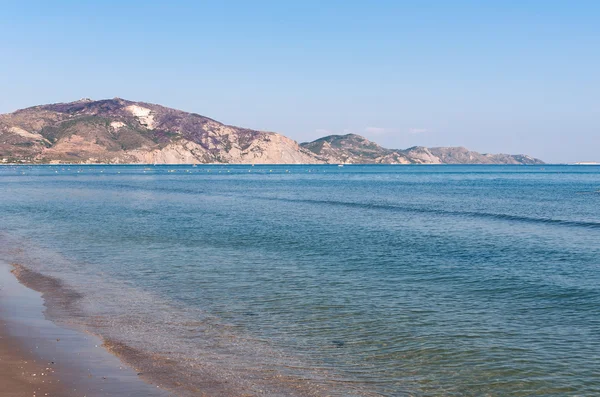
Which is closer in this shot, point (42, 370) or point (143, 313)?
point (42, 370)

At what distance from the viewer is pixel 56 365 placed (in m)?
13.9

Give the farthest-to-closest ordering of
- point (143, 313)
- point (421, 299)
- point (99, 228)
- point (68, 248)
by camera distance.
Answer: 1. point (99, 228)
2. point (68, 248)
3. point (421, 299)
4. point (143, 313)

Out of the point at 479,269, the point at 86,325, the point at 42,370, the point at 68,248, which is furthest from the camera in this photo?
the point at 68,248

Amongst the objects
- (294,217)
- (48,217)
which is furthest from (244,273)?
(48,217)

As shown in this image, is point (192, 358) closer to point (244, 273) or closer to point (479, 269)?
point (244, 273)

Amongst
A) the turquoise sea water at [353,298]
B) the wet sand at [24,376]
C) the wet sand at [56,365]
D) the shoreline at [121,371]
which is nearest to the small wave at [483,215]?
the turquoise sea water at [353,298]

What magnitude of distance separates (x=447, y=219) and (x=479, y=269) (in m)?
26.7

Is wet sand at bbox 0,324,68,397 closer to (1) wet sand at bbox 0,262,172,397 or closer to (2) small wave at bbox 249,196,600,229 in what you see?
(1) wet sand at bbox 0,262,172,397

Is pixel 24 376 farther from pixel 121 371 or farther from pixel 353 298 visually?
pixel 353 298

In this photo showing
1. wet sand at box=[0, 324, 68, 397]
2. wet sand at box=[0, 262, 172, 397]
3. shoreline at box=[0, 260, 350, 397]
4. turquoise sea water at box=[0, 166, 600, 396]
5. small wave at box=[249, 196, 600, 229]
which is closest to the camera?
wet sand at box=[0, 324, 68, 397]

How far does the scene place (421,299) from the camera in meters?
22.1

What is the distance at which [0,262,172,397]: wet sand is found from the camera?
40.5 ft

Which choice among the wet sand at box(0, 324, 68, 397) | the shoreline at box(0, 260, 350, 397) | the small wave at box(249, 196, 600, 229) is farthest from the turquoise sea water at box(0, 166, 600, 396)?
the wet sand at box(0, 324, 68, 397)

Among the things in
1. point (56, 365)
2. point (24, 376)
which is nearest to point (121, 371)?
point (56, 365)
